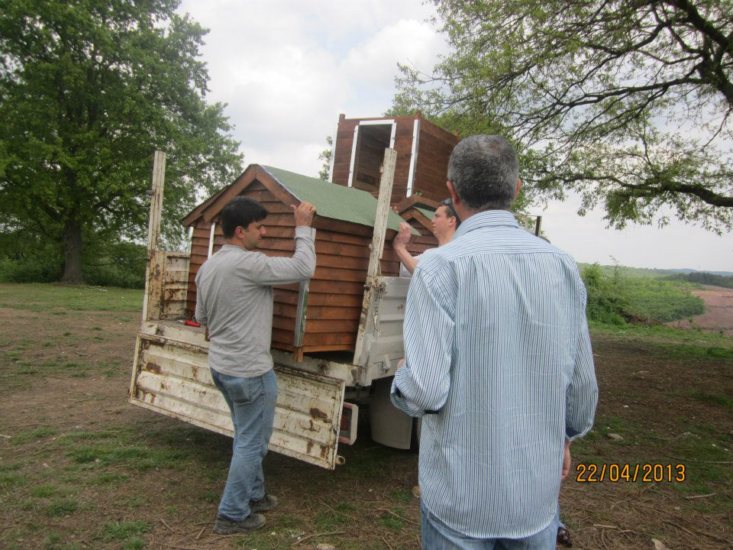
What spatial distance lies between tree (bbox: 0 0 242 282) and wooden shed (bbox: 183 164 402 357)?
19016mm

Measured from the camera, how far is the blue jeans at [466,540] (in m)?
1.53

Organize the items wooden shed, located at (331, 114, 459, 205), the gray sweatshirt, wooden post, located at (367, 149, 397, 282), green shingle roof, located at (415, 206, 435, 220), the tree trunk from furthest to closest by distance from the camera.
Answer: the tree trunk, wooden shed, located at (331, 114, 459, 205), green shingle roof, located at (415, 206, 435, 220), wooden post, located at (367, 149, 397, 282), the gray sweatshirt

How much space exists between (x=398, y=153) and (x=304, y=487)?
14.1ft

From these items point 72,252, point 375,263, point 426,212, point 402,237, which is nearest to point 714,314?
point 426,212

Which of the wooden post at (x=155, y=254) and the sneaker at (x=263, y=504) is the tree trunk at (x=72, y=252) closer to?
the wooden post at (x=155, y=254)

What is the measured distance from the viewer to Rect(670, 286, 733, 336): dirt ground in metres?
18.5

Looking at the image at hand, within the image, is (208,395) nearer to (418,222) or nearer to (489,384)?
(418,222)

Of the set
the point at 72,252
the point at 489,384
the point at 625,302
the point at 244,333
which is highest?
the point at 625,302

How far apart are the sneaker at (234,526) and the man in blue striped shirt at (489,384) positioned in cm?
228

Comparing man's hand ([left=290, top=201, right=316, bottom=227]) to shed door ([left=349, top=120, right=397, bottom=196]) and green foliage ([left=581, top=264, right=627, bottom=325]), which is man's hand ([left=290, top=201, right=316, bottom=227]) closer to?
shed door ([left=349, top=120, right=397, bottom=196])

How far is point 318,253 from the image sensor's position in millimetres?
3791

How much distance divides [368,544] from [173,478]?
5.85 ft

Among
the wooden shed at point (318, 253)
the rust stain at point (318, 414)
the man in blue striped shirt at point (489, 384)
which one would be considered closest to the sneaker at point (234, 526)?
the rust stain at point (318, 414)

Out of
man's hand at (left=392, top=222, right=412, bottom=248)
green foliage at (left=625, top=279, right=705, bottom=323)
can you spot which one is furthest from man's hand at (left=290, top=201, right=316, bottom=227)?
green foliage at (left=625, top=279, right=705, bottom=323)
